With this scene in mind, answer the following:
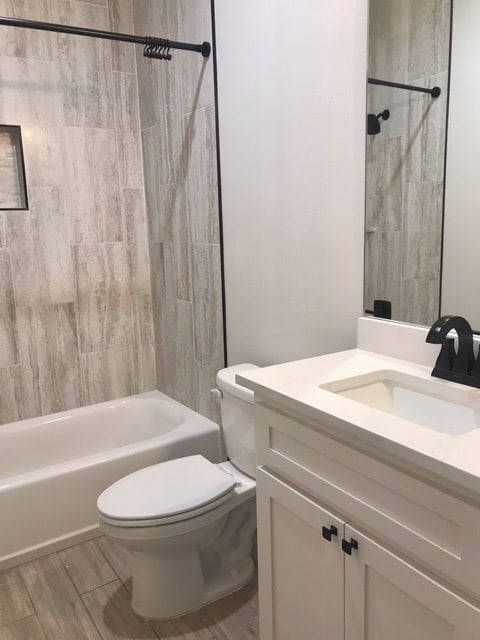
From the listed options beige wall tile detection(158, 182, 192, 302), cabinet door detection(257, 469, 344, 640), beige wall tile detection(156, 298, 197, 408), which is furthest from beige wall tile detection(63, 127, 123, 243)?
cabinet door detection(257, 469, 344, 640)

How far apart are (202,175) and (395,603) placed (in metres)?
1.86

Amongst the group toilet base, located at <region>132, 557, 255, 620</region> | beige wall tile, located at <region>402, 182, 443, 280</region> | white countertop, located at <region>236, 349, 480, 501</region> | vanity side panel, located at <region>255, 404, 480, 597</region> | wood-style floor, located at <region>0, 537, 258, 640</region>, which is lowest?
wood-style floor, located at <region>0, 537, 258, 640</region>

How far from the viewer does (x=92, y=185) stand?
2.77m

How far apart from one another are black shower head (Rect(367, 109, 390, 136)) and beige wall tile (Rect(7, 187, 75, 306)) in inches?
68.0

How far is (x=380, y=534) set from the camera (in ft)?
3.36

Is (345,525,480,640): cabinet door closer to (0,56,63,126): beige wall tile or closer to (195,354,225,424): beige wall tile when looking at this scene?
(195,354,225,424): beige wall tile

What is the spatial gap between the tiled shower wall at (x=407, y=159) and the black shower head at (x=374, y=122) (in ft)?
0.05

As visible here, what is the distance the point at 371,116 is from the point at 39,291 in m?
1.88

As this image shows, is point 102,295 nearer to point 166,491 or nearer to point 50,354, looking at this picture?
point 50,354

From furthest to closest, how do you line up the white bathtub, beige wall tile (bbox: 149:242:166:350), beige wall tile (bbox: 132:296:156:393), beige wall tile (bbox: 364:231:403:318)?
beige wall tile (bbox: 132:296:156:393) → beige wall tile (bbox: 149:242:166:350) → the white bathtub → beige wall tile (bbox: 364:231:403:318)

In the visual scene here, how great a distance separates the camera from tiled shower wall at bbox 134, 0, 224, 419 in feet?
7.58

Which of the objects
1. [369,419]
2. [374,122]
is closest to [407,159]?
[374,122]

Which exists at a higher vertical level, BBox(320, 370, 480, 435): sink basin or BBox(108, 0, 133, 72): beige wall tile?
BBox(108, 0, 133, 72): beige wall tile

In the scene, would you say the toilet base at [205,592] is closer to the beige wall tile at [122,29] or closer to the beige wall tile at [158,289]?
the beige wall tile at [158,289]
